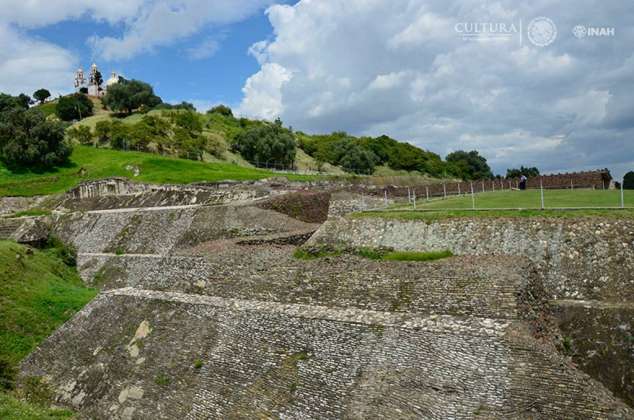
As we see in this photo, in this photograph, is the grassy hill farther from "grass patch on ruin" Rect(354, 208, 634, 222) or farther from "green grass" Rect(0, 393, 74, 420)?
"grass patch on ruin" Rect(354, 208, 634, 222)

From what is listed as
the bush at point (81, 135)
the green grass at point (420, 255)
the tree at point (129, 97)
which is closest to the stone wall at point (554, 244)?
the green grass at point (420, 255)

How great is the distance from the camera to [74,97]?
314 feet

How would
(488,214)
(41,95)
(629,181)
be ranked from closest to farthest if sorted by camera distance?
1. (488,214)
2. (629,181)
3. (41,95)

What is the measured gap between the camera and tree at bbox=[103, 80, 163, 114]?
96.9m

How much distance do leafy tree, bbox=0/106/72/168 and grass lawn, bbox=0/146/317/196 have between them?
1.49 m

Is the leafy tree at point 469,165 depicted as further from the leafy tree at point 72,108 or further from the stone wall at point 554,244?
the stone wall at point 554,244

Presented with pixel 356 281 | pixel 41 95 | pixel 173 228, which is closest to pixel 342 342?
A: pixel 356 281

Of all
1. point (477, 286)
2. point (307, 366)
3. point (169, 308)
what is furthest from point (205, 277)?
point (477, 286)

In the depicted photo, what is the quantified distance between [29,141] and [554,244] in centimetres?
5863

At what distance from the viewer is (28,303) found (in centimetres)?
1886

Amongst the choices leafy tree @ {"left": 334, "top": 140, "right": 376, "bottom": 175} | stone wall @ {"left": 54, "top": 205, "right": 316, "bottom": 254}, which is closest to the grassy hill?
stone wall @ {"left": 54, "top": 205, "right": 316, "bottom": 254}

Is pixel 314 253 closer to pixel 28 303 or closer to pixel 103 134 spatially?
pixel 28 303

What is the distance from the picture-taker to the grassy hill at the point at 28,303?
633 inches

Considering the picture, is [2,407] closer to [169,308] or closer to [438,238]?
[169,308]
